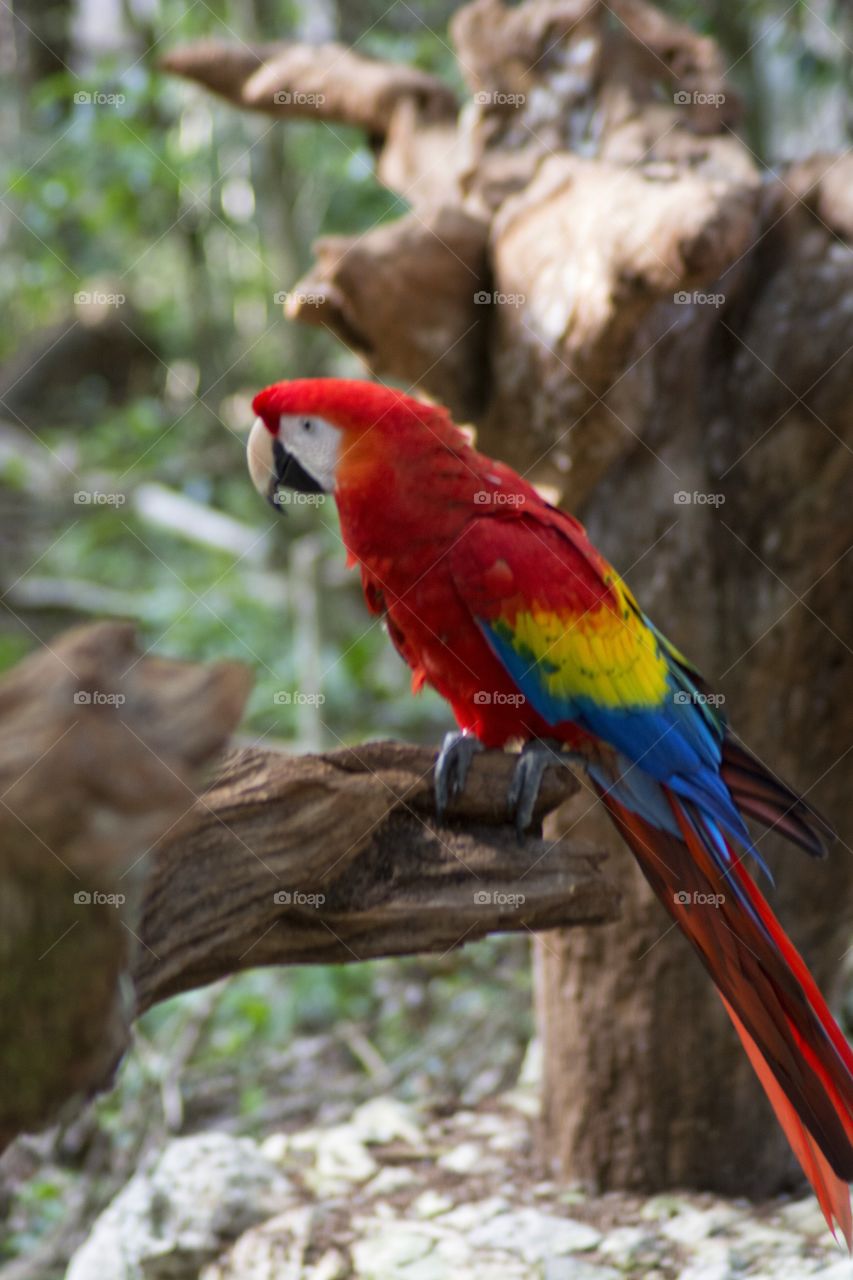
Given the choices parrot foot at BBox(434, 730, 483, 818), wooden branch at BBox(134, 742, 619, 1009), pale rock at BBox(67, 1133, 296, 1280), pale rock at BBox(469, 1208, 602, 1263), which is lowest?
pale rock at BBox(469, 1208, 602, 1263)

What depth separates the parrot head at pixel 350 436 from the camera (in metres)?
1.60

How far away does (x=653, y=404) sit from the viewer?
1965mm

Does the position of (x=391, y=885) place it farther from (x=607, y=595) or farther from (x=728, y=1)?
(x=728, y=1)

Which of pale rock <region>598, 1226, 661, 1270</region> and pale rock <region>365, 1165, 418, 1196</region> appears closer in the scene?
pale rock <region>598, 1226, 661, 1270</region>

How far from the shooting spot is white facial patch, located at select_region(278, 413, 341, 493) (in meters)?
1.63

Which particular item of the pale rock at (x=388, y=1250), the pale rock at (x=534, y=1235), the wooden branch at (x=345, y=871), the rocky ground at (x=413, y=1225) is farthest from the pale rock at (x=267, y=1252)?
the wooden branch at (x=345, y=871)

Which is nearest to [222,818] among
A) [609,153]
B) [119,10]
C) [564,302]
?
[564,302]


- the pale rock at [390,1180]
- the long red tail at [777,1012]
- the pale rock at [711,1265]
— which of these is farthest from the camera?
the pale rock at [390,1180]

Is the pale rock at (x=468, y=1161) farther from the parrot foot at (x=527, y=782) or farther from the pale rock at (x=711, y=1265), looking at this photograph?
the parrot foot at (x=527, y=782)

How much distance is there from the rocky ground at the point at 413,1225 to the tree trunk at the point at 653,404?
124 millimetres

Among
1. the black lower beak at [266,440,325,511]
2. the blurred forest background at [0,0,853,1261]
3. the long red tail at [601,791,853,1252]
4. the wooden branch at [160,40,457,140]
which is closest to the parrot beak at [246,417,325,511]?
the black lower beak at [266,440,325,511]

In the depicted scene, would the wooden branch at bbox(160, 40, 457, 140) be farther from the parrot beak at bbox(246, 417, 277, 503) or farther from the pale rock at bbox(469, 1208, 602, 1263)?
the pale rock at bbox(469, 1208, 602, 1263)

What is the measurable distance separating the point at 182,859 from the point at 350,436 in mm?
676

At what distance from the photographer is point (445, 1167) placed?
7.47 feet
